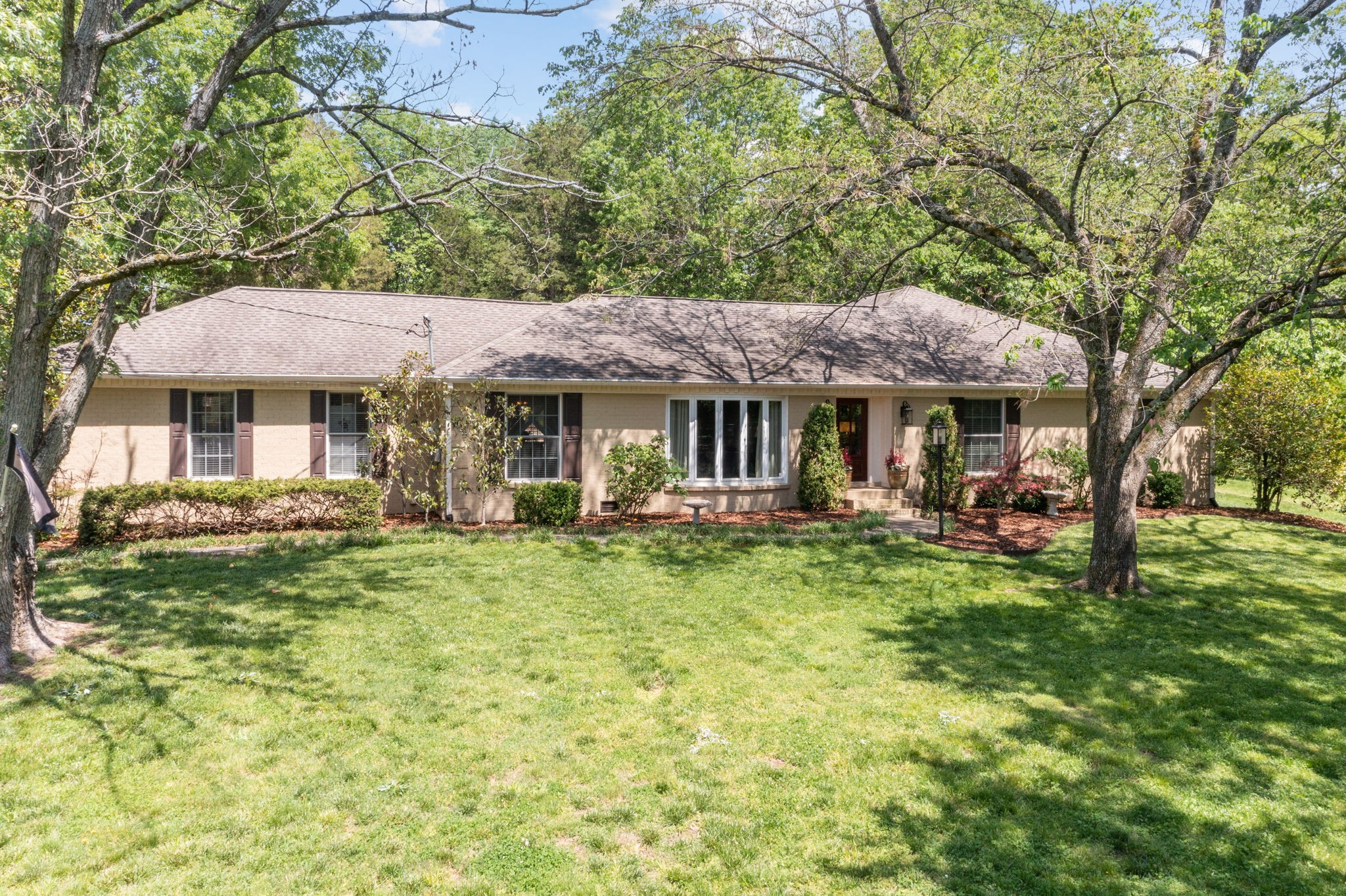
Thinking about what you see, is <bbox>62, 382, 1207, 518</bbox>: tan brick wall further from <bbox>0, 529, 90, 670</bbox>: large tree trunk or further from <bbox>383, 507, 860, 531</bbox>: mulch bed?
<bbox>0, 529, 90, 670</bbox>: large tree trunk

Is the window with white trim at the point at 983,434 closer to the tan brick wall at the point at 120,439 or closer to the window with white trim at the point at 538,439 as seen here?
the window with white trim at the point at 538,439

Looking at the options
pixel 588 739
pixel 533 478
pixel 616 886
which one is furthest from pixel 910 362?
pixel 616 886

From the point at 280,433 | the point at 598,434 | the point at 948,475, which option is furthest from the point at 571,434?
the point at 948,475

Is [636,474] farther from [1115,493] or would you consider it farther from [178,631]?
[178,631]

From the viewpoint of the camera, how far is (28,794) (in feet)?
15.4

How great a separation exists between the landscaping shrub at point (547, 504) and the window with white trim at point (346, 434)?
10.7 ft

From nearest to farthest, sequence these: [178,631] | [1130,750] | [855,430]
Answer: [1130,750] → [178,631] → [855,430]

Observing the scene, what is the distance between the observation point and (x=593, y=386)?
14906 mm

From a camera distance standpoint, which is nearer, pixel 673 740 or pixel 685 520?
pixel 673 740

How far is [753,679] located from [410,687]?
2.99 metres

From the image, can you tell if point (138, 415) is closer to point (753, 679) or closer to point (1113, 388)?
point (753, 679)

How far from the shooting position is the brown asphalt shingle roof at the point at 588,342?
14570 mm

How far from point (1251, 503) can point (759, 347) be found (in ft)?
47.1

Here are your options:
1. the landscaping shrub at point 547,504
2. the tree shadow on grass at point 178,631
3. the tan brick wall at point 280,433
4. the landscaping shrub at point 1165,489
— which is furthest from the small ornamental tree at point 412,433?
the landscaping shrub at point 1165,489
